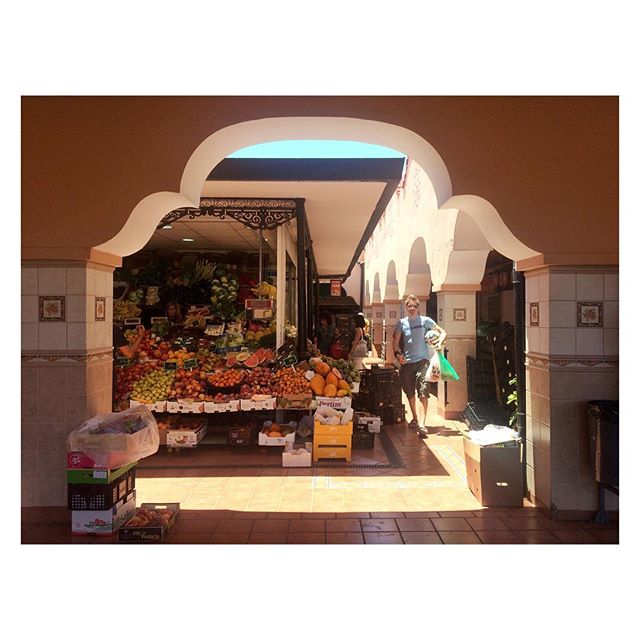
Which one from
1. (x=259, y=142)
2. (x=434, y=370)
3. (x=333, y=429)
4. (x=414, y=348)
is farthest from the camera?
(x=414, y=348)

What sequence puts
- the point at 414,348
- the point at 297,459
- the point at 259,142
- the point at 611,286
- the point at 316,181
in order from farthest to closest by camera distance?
the point at 414,348 → the point at 316,181 → the point at 297,459 → the point at 259,142 → the point at 611,286

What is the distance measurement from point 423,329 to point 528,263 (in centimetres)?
279

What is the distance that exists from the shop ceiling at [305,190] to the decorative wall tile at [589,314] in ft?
8.15

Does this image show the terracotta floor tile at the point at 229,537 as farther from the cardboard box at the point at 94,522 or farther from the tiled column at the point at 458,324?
the tiled column at the point at 458,324

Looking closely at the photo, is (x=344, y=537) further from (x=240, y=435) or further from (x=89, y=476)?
(x=240, y=435)

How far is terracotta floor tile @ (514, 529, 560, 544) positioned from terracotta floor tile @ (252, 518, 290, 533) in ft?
5.06

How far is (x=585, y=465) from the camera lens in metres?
3.77

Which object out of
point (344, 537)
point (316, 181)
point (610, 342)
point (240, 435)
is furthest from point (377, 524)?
point (316, 181)

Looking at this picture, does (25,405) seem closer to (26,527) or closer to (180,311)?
(26,527)

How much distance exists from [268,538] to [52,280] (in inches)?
90.0

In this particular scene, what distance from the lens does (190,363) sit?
6.03 m

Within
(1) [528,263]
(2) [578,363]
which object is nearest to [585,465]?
(2) [578,363]

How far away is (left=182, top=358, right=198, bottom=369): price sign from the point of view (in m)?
6.02

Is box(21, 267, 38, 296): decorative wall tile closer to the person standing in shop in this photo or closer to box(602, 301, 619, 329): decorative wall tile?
box(602, 301, 619, 329): decorative wall tile
